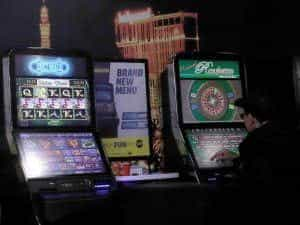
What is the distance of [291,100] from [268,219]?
11.1 ft

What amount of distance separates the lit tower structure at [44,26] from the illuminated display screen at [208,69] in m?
1.21

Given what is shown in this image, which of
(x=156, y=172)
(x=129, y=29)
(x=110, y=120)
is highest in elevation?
(x=129, y=29)

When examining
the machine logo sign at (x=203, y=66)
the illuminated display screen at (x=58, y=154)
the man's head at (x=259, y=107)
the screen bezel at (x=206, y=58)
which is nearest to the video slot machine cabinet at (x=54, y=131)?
the illuminated display screen at (x=58, y=154)

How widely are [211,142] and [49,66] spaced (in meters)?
1.49

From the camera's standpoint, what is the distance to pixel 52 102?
182 inches

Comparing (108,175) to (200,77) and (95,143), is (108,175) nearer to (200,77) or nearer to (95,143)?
(95,143)

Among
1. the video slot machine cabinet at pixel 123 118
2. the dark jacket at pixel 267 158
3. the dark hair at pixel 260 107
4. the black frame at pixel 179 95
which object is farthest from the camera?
the video slot machine cabinet at pixel 123 118

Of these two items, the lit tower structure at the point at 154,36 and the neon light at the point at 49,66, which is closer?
the neon light at the point at 49,66

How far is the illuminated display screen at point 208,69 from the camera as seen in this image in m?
5.26

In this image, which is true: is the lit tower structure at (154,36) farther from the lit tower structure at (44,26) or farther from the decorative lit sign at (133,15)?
the lit tower structure at (44,26)

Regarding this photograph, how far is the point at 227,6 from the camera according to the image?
246 inches

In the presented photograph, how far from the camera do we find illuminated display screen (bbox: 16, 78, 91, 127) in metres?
4.45

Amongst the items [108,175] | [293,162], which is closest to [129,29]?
[108,175]

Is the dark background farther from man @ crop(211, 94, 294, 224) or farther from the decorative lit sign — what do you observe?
man @ crop(211, 94, 294, 224)
